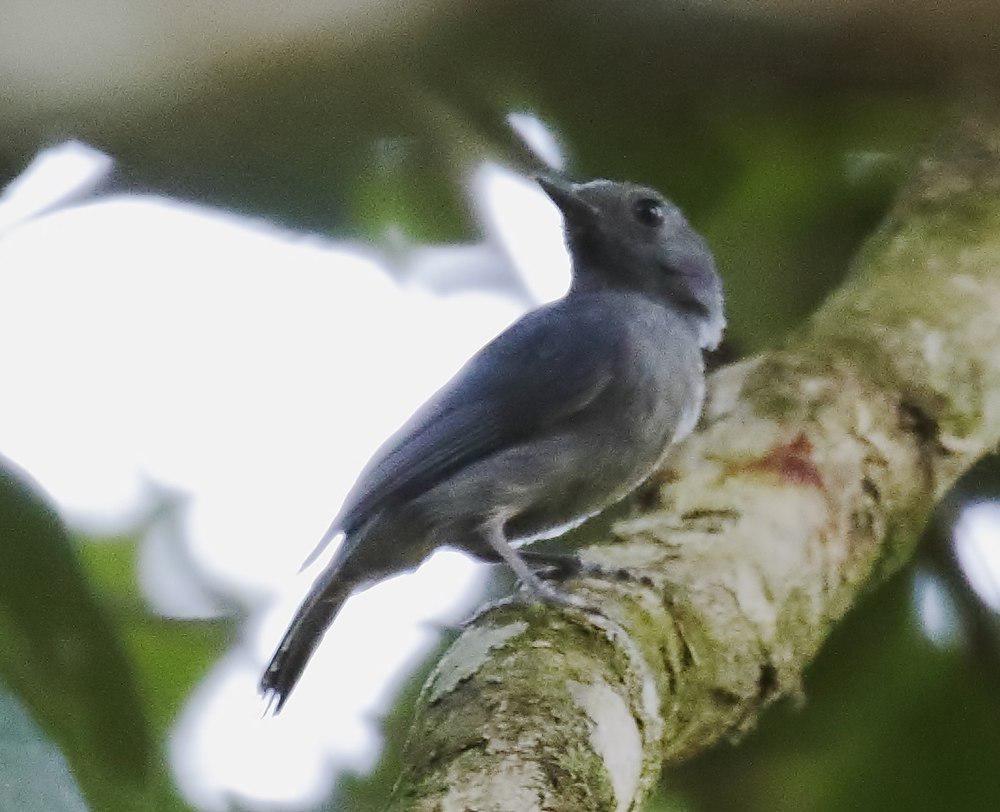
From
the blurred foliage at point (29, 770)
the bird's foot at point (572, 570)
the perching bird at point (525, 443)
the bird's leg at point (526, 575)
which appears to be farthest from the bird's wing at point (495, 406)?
the blurred foliage at point (29, 770)

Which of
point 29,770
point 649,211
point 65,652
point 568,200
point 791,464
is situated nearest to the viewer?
point 29,770

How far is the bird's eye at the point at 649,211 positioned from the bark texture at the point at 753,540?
532mm

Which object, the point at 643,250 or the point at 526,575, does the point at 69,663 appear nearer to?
the point at 526,575

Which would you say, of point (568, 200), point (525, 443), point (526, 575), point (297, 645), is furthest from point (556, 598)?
point (568, 200)

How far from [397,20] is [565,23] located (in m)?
0.54

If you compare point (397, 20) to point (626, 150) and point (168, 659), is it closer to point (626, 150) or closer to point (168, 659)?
point (626, 150)

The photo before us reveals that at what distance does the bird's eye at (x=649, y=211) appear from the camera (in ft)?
11.2

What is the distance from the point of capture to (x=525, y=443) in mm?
2992

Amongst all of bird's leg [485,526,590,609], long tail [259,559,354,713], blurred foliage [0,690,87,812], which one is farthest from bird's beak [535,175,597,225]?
blurred foliage [0,690,87,812]

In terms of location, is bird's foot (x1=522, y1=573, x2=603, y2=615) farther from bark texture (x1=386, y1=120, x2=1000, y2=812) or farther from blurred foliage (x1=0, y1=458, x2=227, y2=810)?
blurred foliage (x1=0, y1=458, x2=227, y2=810)

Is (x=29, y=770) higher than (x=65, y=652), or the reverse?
(x=29, y=770)

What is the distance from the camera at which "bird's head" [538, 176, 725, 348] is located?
3395 millimetres

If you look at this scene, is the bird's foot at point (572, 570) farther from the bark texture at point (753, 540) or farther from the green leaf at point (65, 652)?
the green leaf at point (65, 652)

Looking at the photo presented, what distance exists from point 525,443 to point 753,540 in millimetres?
672
